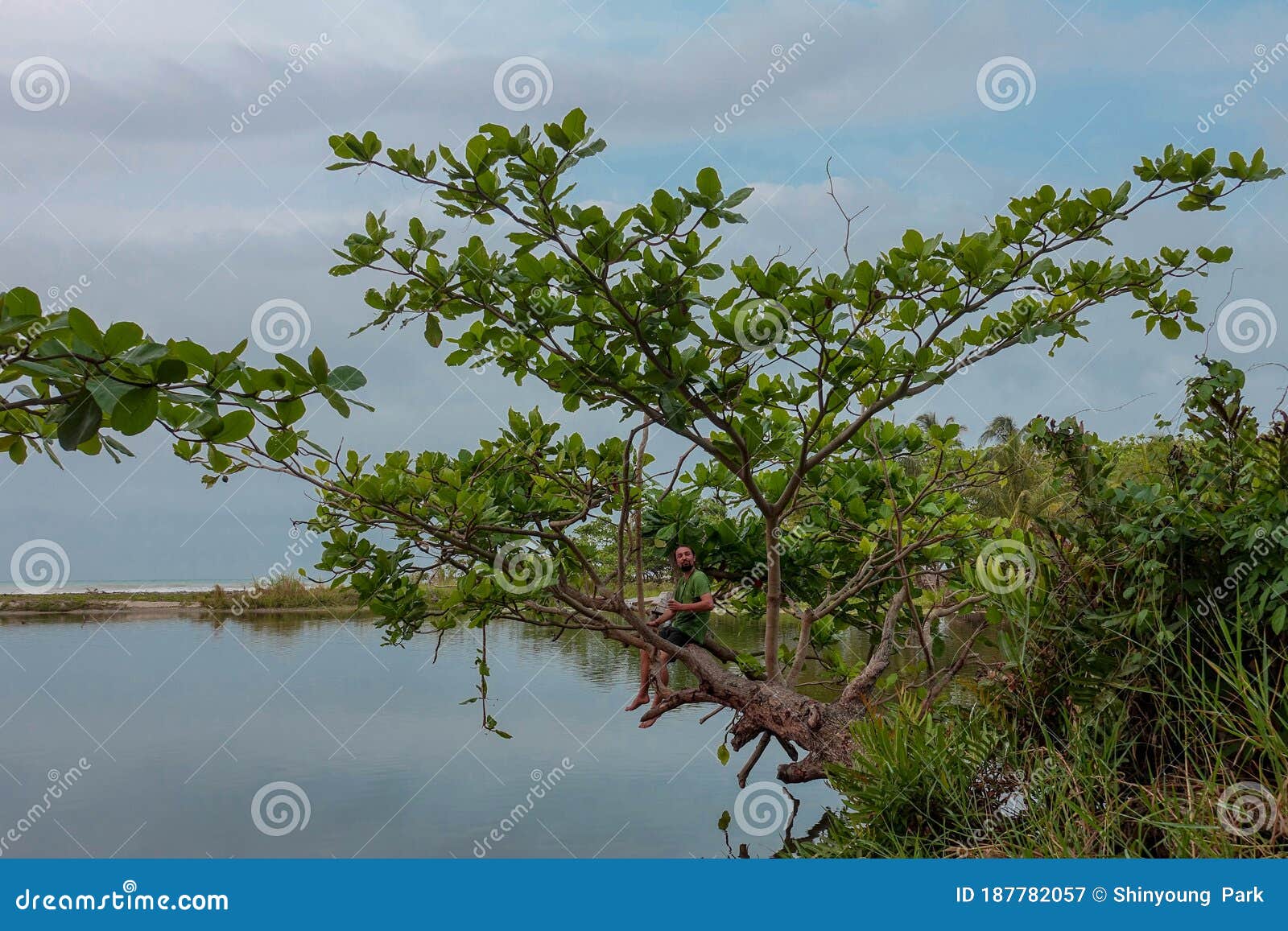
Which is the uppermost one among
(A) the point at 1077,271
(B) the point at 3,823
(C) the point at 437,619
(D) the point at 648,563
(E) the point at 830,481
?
(A) the point at 1077,271

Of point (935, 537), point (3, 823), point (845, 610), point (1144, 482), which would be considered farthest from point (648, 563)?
point (3, 823)

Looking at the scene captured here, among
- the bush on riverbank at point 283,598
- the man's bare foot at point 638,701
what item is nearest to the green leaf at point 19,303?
the man's bare foot at point 638,701

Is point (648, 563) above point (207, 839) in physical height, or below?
above

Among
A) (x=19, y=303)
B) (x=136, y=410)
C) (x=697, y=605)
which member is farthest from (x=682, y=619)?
(x=19, y=303)

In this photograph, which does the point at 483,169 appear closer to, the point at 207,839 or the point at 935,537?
the point at 935,537

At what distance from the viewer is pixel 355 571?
492cm

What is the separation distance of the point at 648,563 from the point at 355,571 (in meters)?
1.89
